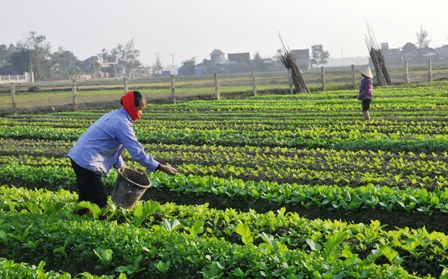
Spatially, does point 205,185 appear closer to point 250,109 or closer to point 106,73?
point 250,109

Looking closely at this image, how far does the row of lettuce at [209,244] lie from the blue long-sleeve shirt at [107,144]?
0.52m

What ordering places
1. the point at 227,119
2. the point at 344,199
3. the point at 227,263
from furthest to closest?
the point at 227,119, the point at 344,199, the point at 227,263

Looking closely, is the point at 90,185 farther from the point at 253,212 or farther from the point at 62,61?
the point at 62,61

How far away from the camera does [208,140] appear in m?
15.9

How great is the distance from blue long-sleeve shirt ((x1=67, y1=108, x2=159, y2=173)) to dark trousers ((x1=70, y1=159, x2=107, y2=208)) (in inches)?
2.7

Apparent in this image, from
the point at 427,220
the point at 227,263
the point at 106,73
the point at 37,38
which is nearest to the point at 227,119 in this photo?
the point at 427,220

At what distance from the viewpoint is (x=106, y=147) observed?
747 cm

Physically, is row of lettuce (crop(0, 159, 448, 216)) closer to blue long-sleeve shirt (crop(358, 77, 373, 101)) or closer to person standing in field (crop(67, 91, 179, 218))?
Answer: person standing in field (crop(67, 91, 179, 218))

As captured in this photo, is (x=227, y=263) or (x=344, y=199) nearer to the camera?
(x=227, y=263)

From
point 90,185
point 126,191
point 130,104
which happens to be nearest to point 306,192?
point 126,191

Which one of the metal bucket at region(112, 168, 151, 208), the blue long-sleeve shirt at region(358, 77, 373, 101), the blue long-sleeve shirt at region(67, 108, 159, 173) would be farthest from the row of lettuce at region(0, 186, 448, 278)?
the blue long-sleeve shirt at region(358, 77, 373, 101)

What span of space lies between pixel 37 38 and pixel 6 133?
73.1m

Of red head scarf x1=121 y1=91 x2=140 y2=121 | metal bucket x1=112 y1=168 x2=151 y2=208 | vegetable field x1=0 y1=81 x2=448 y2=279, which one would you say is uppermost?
red head scarf x1=121 y1=91 x2=140 y2=121

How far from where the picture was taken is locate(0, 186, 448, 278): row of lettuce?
5.67 metres
